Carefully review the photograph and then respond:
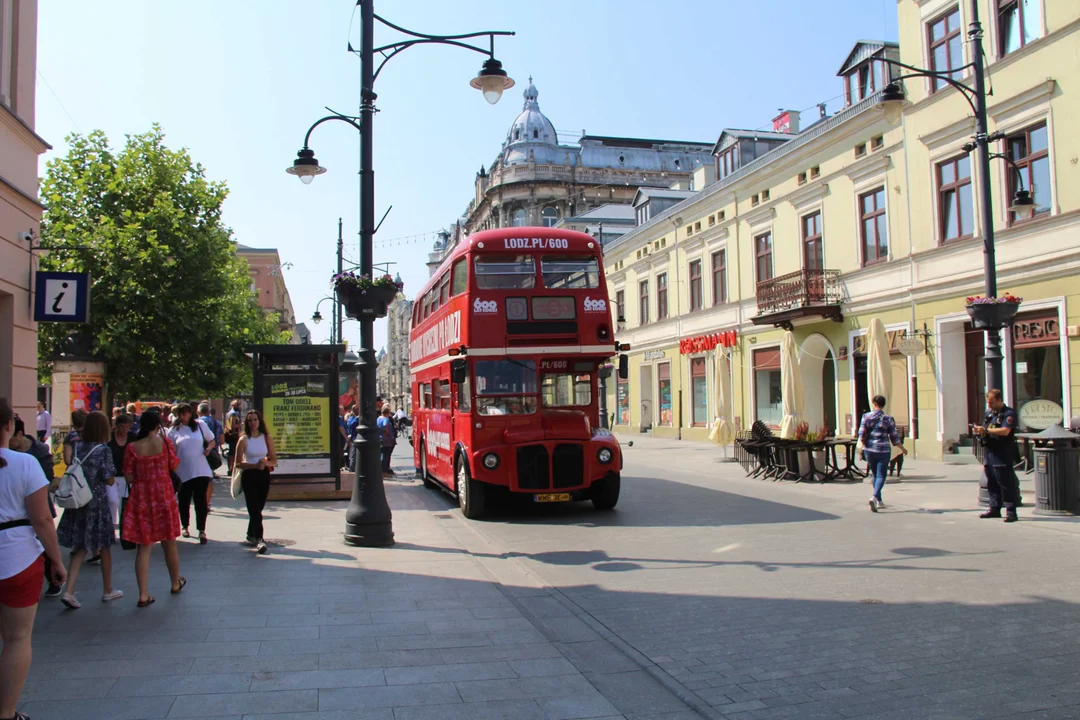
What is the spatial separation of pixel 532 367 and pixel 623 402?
2904 centimetres

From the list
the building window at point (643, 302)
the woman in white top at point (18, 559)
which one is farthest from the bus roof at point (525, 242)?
the building window at point (643, 302)

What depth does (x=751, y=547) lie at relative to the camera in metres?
9.96

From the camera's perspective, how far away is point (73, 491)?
6.70m

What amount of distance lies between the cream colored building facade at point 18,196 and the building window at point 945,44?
714 inches

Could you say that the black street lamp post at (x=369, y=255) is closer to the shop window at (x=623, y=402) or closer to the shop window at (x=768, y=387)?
the shop window at (x=768, y=387)

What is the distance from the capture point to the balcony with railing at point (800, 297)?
2414cm

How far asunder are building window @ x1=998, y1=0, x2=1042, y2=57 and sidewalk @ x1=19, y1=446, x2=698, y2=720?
53.6 ft

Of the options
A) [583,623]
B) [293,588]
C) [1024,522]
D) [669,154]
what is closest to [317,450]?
[293,588]

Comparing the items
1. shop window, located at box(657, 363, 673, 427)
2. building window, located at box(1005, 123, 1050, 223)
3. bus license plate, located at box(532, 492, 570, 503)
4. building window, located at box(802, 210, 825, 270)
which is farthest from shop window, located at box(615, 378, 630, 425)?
bus license plate, located at box(532, 492, 570, 503)

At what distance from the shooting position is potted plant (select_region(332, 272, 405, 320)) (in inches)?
403

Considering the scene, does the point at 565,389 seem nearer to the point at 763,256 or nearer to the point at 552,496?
the point at 552,496

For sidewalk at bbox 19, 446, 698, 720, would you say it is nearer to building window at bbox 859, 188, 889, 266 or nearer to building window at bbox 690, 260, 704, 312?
building window at bbox 859, 188, 889, 266

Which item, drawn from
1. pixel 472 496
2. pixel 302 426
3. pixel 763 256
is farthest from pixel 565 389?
pixel 763 256

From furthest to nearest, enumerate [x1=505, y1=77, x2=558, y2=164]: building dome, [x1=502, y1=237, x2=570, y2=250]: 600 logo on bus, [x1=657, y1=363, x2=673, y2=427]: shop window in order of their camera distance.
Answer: [x1=505, y1=77, x2=558, y2=164]: building dome, [x1=657, y1=363, x2=673, y2=427]: shop window, [x1=502, y1=237, x2=570, y2=250]: 600 logo on bus
